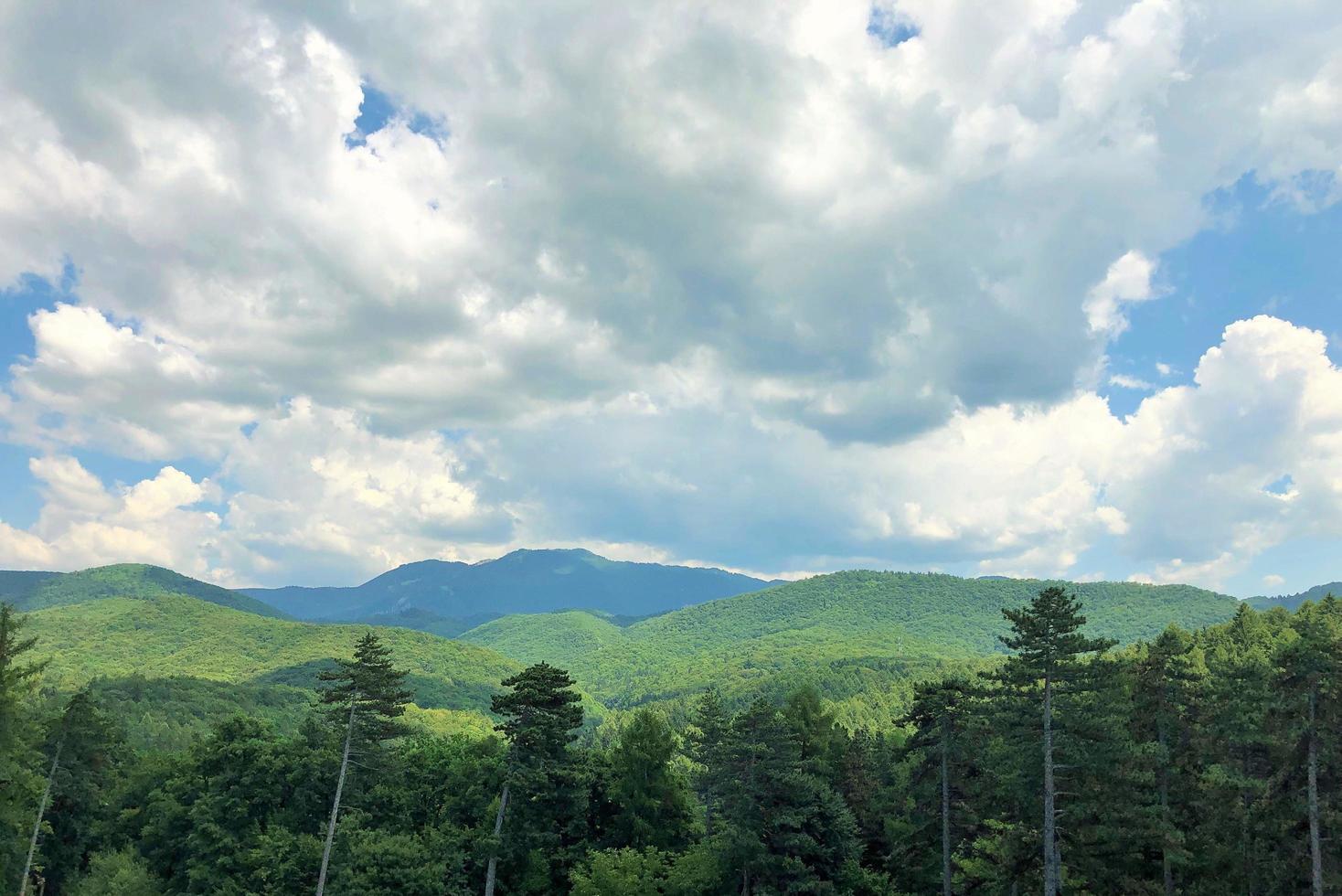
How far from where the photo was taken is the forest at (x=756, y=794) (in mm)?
33719

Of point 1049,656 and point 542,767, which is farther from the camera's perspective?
point 542,767

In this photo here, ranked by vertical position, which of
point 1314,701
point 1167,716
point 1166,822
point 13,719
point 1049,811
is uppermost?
point 1314,701

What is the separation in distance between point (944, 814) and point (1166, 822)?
451 inches

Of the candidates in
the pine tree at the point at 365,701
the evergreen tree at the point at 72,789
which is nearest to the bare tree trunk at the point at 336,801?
the pine tree at the point at 365,701

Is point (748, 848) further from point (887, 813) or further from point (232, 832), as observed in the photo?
point (232, 832)

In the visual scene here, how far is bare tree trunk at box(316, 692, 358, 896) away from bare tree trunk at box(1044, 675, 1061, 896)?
4239cm

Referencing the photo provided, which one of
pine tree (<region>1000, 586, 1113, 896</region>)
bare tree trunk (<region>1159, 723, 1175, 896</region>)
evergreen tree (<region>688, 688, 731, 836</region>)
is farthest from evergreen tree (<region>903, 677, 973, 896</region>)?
evergreen tree (<region>688, 688, 731, 836</region>)

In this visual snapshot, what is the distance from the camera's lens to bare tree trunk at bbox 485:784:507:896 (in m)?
48.8

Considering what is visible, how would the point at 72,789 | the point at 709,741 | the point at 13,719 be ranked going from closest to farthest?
1. the point at 13,719
2. the point at 709,741
3. the point at 72,789

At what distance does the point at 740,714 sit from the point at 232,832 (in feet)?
127

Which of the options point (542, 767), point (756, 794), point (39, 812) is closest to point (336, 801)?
point (542, 767)

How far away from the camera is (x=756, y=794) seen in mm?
43250

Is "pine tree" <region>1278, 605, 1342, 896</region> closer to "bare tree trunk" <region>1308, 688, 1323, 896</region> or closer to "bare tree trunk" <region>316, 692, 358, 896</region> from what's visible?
"bare tree trunk" <region>1308, 688, 1323, 896</region>

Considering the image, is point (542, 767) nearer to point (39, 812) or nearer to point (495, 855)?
point (495, 855)
